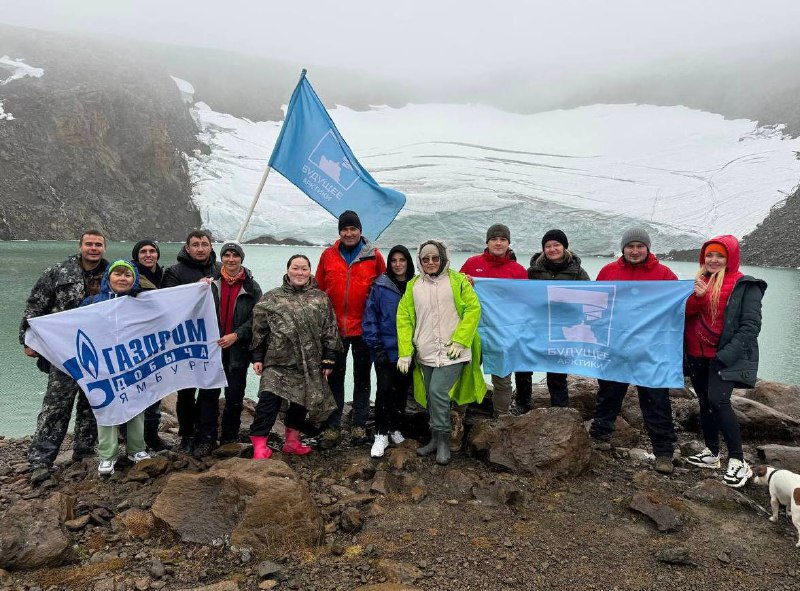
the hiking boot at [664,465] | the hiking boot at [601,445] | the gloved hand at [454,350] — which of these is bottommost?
the hiking boot at [601,445]

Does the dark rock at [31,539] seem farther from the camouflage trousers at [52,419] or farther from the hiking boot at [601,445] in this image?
the hiking boot at [601,445]

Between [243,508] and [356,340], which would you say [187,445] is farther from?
[356,340]

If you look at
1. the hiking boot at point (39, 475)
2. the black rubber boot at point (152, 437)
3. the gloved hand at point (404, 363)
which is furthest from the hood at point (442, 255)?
the hiking boot at point (39, 475)

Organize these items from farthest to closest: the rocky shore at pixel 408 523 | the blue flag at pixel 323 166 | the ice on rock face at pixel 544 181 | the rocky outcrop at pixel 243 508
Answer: the ice on rock face at pixel 544 181 < the blue flag at pixel 323 166 < the rocky outcrop at pixel 243 508 < the rocky shore at pixel 408 523

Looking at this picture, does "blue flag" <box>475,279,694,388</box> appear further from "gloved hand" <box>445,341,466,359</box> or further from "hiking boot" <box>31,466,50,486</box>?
"hiking boot" <box>31,466,50,486</box>

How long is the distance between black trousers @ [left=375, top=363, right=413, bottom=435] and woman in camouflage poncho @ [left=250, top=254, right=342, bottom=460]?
1.34ft

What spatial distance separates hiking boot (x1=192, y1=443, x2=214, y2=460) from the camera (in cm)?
436

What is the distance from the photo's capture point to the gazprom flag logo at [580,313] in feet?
15.5

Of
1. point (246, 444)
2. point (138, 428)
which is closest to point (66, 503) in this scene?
point (138, 428)

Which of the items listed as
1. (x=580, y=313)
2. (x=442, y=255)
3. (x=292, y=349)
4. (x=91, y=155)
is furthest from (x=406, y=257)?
(x=91, y=155)

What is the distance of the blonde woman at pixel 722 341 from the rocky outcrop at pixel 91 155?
4522cm

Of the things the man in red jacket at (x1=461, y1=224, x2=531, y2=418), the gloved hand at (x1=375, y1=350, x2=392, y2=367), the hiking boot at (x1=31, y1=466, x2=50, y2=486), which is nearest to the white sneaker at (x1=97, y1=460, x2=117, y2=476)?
the hiking boot at (x1=31, y1=466, x2=50, y2=486)

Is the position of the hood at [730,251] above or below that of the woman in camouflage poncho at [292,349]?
above

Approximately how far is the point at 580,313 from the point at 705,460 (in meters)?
1.59
